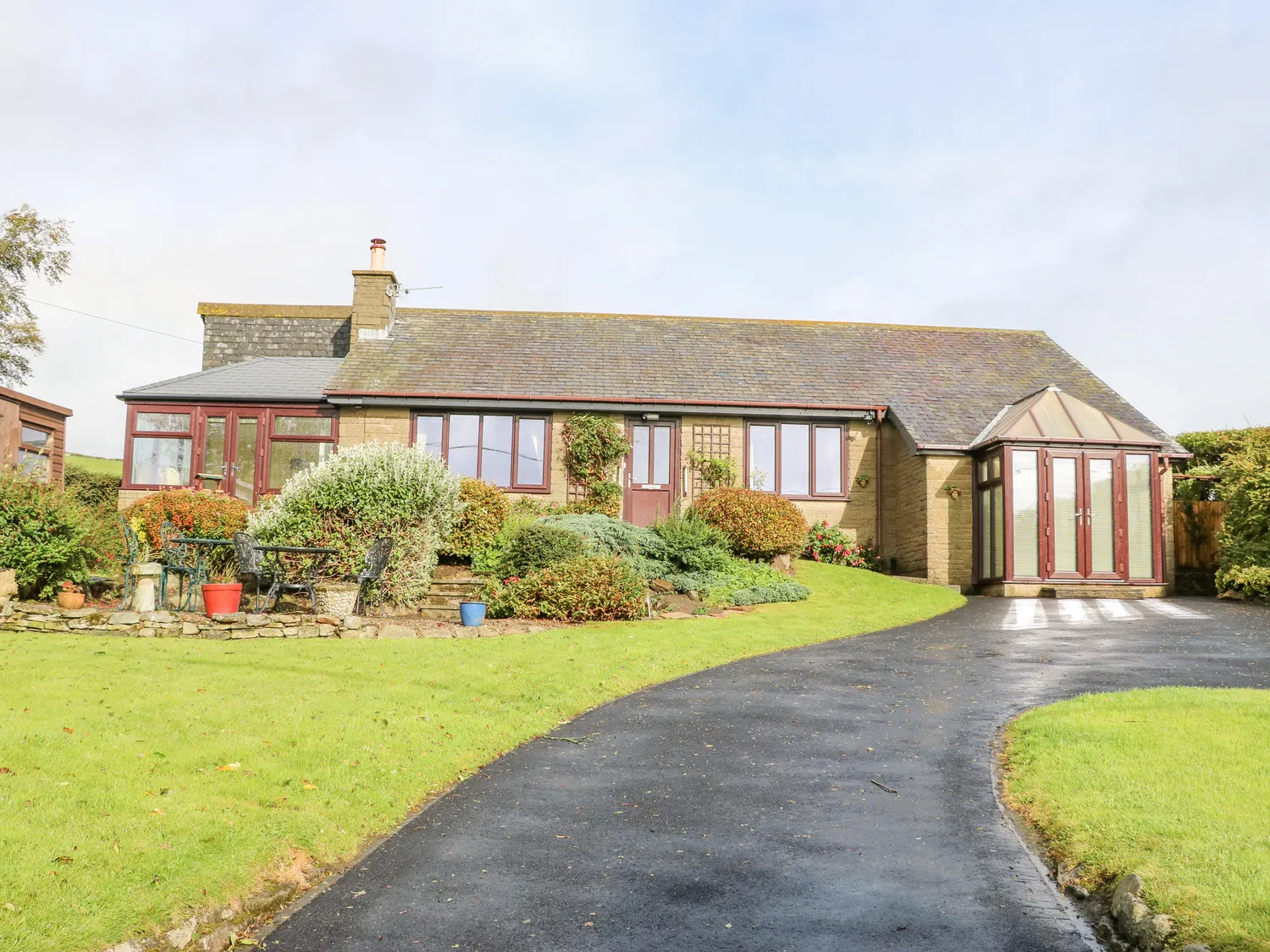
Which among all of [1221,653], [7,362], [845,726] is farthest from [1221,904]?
[7,362]

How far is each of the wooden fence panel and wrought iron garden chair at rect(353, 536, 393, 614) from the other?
16153 millimetres

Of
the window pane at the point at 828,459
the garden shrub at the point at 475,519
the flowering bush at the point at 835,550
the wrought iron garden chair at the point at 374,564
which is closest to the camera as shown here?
the wrought iron garden chair at the point at 374,564

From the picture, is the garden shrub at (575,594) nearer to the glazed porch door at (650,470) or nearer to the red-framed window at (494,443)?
the glazed porch door at (650,470)

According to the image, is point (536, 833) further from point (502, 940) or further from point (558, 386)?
point (558, 386)

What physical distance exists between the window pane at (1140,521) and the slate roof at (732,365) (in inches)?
80.1

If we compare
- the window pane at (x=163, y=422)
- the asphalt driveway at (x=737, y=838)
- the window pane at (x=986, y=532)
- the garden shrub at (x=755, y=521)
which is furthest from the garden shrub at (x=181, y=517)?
the window pane at (x=986, y=532)

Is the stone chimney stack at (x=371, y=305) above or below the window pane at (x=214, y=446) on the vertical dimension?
above

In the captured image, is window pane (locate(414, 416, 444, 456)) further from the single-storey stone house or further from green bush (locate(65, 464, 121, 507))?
green bush (locate(65, 464, 121, 507))

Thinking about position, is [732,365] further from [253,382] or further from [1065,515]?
[253,382]

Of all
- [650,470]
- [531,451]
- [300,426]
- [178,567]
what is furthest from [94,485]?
[650,470]

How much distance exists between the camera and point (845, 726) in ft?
29.3

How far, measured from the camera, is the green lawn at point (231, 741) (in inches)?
193

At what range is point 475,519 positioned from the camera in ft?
60.8

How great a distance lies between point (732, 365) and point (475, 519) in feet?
29.7
